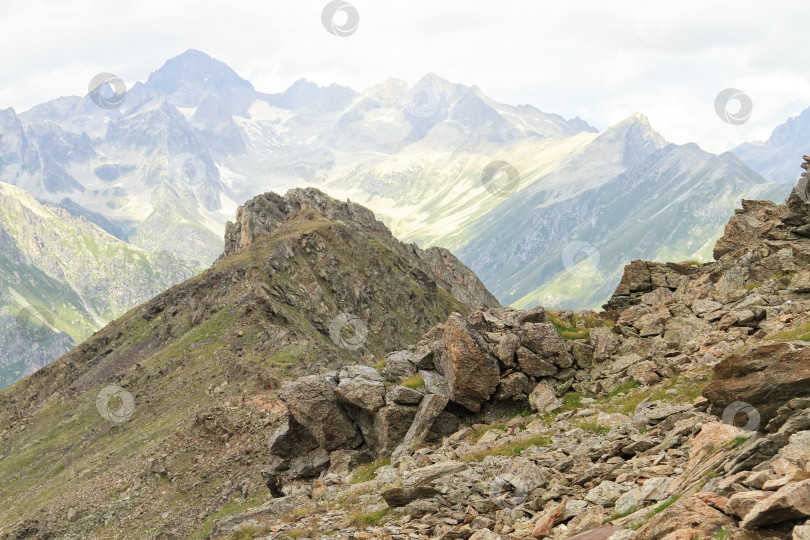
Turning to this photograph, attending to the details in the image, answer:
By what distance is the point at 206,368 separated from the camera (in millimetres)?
88375

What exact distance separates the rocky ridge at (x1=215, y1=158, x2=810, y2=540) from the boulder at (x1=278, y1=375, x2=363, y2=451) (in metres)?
0.09

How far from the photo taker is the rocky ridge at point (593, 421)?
595 inches

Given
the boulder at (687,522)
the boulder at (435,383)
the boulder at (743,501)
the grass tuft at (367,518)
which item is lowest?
the grass tuft at (367,518)

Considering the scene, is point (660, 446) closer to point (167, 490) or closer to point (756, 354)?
point (756, 354)

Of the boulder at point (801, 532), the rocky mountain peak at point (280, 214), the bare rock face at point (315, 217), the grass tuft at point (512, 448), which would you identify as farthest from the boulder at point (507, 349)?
the rocky mountain peak at point (280, 214)

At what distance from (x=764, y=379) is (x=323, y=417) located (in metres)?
26.3

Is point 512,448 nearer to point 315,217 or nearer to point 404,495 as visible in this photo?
point 404,495

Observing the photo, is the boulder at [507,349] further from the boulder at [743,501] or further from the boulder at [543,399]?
the boulder at [743,501]

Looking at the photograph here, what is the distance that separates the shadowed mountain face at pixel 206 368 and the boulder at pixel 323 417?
12.6m

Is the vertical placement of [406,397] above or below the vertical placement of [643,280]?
above

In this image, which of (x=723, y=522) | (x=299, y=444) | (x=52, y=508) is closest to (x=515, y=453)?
(x=723, y=522)

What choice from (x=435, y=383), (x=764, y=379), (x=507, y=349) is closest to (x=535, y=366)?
(x=507, y=349)

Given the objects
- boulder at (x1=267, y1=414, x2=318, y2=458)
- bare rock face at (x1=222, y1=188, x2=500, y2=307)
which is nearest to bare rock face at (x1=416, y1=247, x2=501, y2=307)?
bare rock face at (x1=222, y1=188, x2=500, y2=307)

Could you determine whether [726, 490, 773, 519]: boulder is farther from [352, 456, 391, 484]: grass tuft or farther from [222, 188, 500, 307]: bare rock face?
[222, 188, 500, 307]: bare rock face
